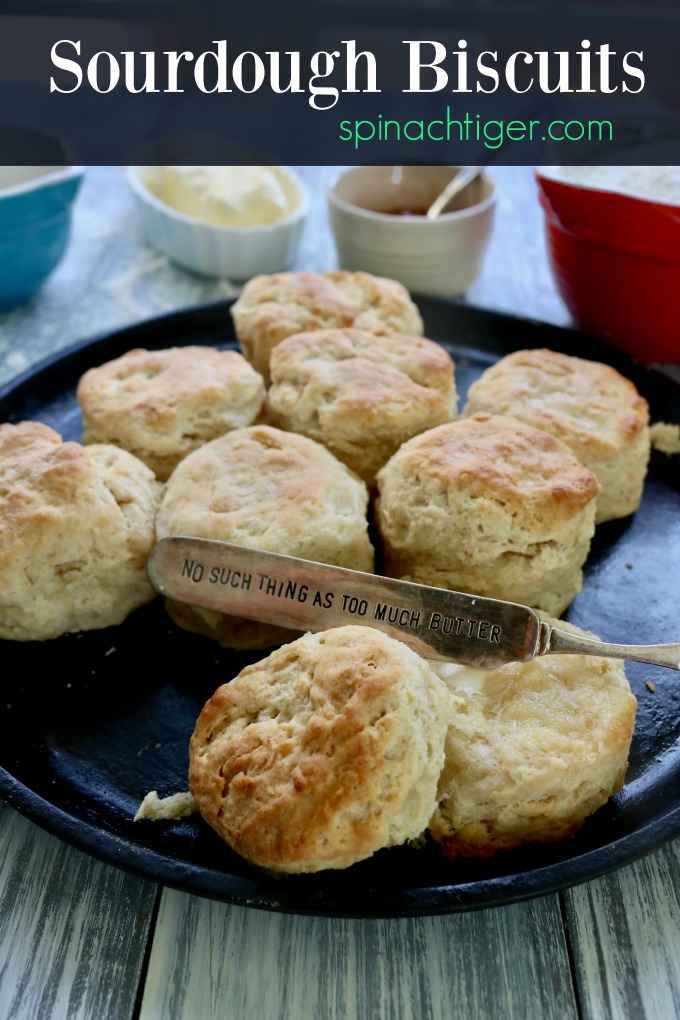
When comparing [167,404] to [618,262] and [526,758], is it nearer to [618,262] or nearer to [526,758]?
[526,758]

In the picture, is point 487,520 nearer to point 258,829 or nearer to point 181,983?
point 258,829

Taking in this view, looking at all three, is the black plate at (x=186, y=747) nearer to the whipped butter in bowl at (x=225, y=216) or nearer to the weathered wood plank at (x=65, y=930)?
the weathered wood plank at (x=65, y=930)

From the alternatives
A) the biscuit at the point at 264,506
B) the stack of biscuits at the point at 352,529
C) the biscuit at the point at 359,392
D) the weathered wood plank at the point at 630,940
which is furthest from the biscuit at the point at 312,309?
the weathered wood plank at the point at 630,940

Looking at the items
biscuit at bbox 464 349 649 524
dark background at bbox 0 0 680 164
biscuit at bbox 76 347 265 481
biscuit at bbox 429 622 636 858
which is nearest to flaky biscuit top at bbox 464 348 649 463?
biscuit at bbox 464 349 649 524

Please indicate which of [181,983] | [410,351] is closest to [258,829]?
[181,983]

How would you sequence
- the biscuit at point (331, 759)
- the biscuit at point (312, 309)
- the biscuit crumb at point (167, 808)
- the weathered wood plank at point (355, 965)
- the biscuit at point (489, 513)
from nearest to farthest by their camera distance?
the biscuit at point (331, 759) < the weathered wood plank at point (355, 965) < the biscuit crumb at point (167, 808) < the biscuit at point (489, 513) < the biscuit at point (312, 309)

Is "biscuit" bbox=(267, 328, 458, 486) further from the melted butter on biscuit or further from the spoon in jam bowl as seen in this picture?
the spoon in jam bowl
